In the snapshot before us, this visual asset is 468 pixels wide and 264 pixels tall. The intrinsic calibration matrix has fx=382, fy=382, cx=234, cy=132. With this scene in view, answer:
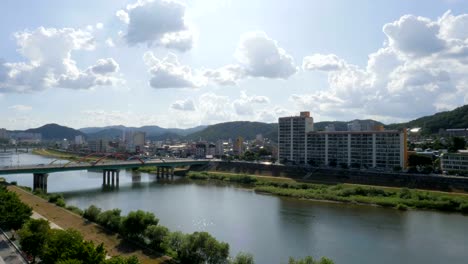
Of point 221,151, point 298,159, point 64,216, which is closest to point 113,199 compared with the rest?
point 64,216

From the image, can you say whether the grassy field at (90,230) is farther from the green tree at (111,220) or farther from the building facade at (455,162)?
the building facade at (455,162)

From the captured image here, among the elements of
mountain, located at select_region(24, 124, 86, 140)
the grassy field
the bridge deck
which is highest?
mountain, located at select_region(24, 124, 86, 140)

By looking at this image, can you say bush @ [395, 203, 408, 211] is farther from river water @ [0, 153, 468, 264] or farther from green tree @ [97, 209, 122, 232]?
green tree @ [97, 209, 122, 232]

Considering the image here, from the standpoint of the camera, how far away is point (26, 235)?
1135 cm

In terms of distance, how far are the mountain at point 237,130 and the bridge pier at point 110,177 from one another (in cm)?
8192

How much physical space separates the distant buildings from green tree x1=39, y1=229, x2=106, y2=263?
31854 mm

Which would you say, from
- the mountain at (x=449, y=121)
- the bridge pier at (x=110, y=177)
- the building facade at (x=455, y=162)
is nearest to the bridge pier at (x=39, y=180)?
the bridge pier at (x=110, y=177)

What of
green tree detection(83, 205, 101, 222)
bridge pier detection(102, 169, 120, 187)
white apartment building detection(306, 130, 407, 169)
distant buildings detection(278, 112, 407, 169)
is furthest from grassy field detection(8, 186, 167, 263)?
white apartment building detection(306, 130, 407, 169)

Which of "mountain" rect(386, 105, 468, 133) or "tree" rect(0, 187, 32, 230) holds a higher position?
"mountain" rect(386, 105, 468, 133)

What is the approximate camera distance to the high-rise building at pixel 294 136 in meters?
43.9

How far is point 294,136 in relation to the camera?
44.7m

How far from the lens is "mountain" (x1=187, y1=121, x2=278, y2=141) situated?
123m

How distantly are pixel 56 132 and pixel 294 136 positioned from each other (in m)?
162

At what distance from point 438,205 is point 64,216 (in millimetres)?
21302
